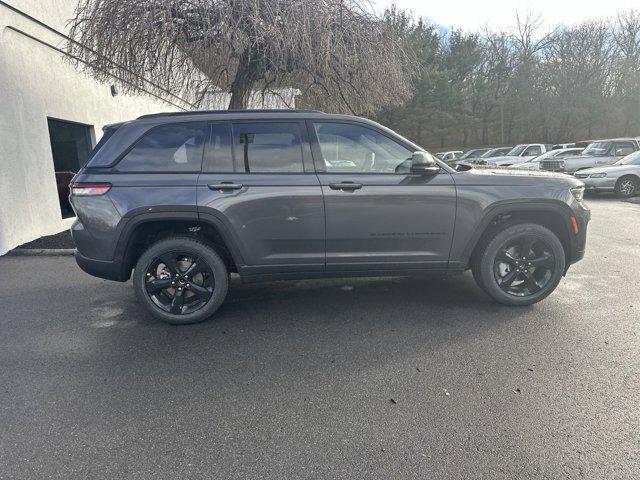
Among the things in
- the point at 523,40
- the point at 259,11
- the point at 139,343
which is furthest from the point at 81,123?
the point at 523,40

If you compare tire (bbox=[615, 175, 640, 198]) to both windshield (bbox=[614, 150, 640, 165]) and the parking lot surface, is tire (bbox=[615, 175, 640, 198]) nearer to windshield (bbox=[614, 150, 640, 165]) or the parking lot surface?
windshield (bbox=[614, 150, 640, 165])

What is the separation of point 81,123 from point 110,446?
883 cm

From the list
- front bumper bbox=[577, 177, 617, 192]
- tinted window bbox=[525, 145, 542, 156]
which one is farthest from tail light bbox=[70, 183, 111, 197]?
tinted window bbox=[525, 145, 542, 156]

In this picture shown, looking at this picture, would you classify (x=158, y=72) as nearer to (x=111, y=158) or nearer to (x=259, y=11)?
(x=259, y=11)

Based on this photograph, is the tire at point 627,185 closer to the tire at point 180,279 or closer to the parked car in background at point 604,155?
the parked car in background at point 604,155

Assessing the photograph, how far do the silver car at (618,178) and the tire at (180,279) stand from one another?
43.1 feet

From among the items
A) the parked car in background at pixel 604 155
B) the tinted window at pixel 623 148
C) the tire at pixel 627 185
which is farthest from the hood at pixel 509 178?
the tinted window at pixel 623 148

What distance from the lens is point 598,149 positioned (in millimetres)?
16281

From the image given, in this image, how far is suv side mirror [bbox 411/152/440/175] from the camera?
11.6 feet

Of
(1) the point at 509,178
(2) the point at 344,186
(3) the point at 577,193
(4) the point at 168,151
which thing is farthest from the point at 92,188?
(3) the point at 577,193

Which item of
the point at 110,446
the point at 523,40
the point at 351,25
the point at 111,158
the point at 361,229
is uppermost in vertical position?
the point at 523,40

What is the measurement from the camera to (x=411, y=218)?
3.74 m

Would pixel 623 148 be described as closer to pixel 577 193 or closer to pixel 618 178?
pixel 618 178

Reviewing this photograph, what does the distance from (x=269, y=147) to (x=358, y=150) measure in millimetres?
853
